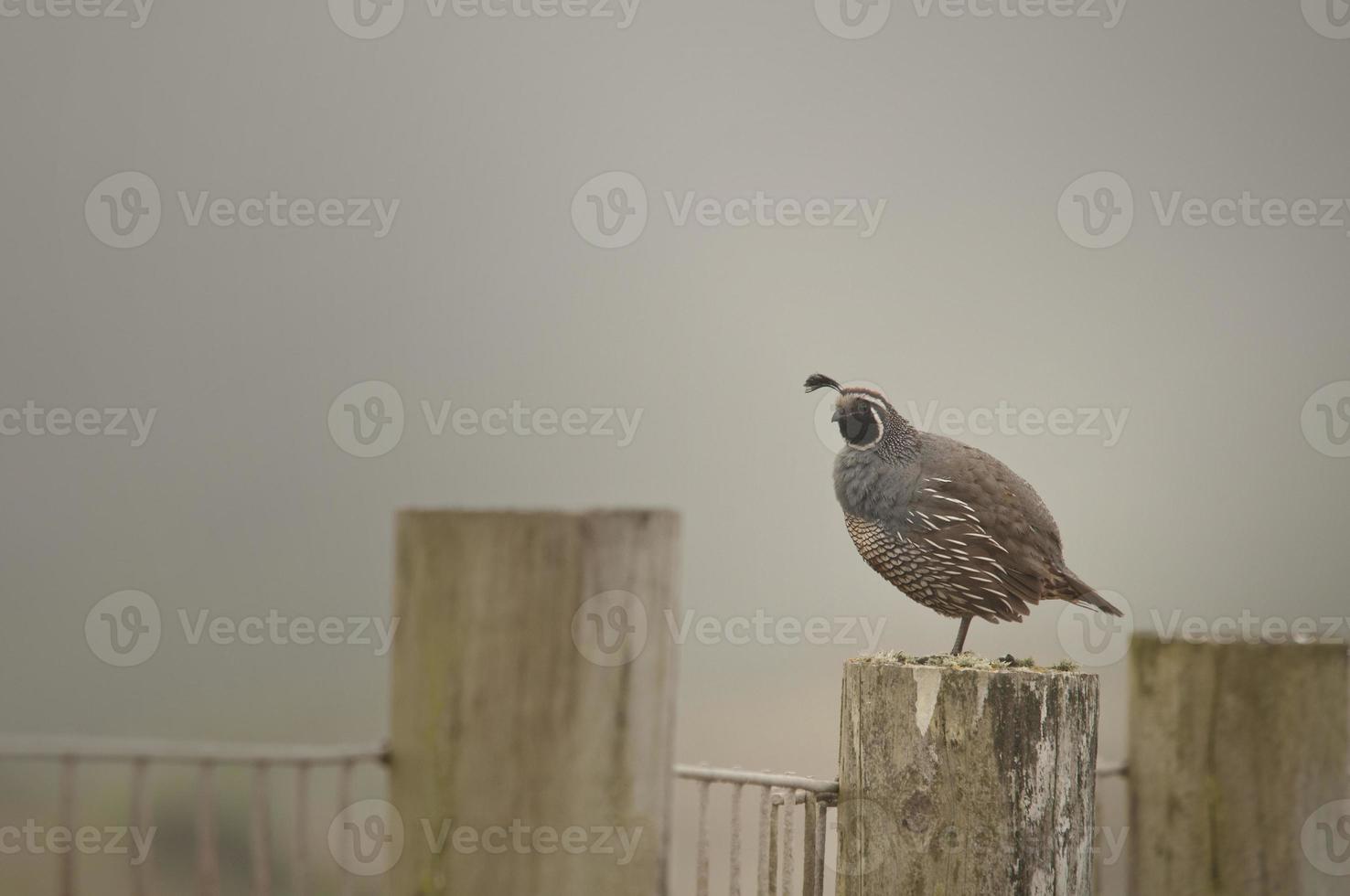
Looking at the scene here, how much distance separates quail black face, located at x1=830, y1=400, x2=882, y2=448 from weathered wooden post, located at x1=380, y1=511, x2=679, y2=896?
3.12 meters

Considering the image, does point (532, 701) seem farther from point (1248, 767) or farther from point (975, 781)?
point (1248, 767)

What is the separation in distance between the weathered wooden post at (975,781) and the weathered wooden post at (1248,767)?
47.8 inches

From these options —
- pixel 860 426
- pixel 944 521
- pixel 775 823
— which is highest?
pixel 860 426

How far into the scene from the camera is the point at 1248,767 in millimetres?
5035

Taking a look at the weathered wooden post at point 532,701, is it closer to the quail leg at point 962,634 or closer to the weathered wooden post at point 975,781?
the weathered wooden post at point 975,781

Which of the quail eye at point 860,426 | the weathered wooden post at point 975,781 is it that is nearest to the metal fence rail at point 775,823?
the weathered wooden post at point 975,781

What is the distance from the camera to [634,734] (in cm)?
196

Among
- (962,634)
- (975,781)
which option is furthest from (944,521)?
(975,781)

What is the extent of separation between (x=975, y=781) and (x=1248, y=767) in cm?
181

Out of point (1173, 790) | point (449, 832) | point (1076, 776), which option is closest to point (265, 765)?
point (449, 832)

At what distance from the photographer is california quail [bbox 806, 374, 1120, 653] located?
15.9 ft

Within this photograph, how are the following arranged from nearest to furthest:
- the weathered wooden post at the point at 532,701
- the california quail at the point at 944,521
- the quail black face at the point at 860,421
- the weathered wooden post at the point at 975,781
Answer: the weathered wooden post at the point at 532,701 < the weathered wooden post at the point at 975,781 < the california quail at the point at 944,521 < the quail black face at the point at 860,421

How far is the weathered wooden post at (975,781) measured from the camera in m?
3.89

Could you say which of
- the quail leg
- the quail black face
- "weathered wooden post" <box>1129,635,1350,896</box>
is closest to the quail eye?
the quail black face
